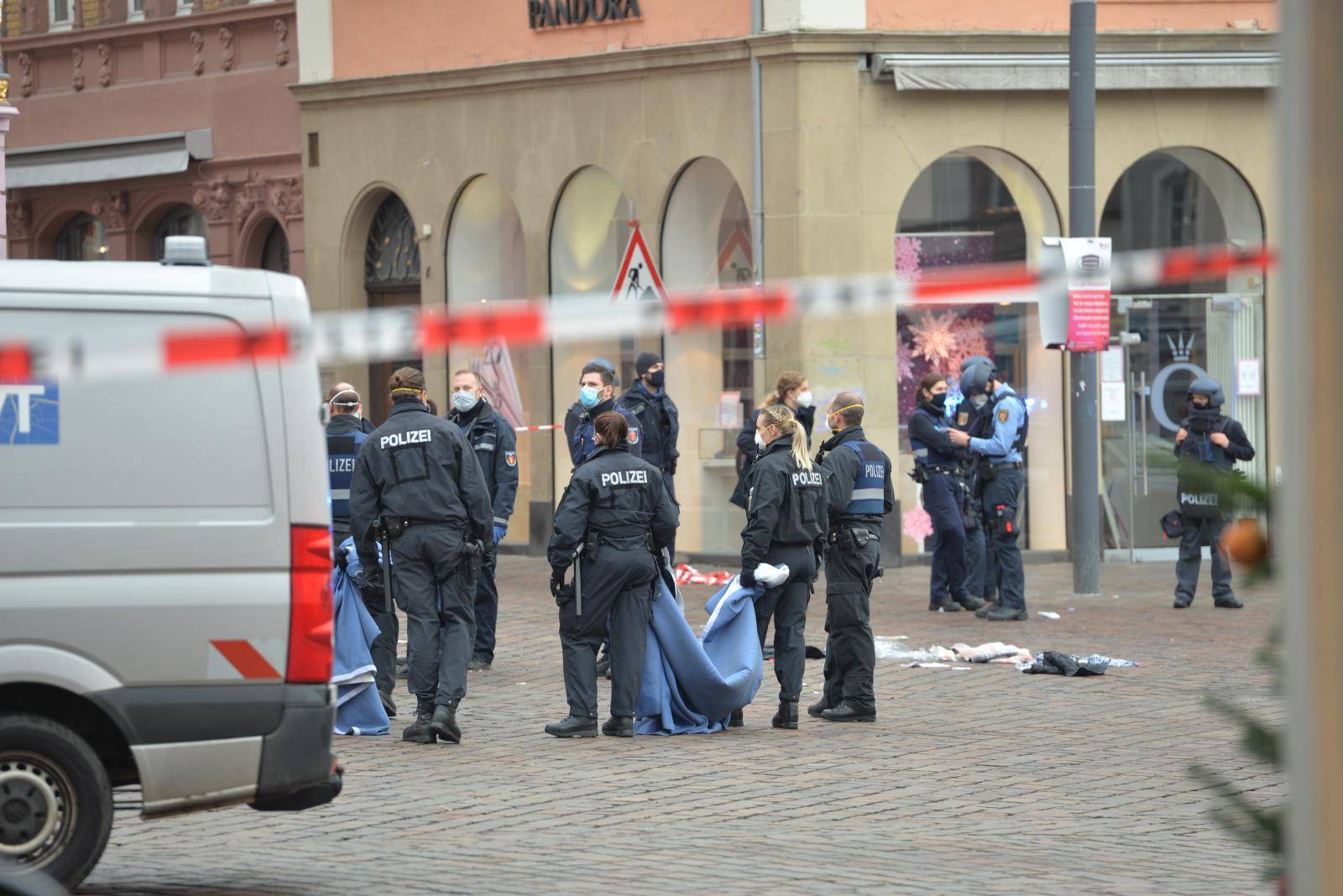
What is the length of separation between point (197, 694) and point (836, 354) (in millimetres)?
13639

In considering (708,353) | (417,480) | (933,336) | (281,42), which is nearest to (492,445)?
(417,480)

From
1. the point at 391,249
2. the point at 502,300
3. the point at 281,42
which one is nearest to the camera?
the point at 502,300

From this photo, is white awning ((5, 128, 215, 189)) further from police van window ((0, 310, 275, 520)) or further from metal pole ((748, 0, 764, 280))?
police van window ((0, 310, 275, 520))

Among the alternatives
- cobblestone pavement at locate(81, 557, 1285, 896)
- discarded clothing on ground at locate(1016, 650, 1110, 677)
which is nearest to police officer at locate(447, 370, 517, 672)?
cobblestone pavement at locate(81, 557, 1285, 896)

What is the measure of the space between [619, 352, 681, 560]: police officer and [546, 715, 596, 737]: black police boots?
4592mm

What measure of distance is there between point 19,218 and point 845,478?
20.8 metres

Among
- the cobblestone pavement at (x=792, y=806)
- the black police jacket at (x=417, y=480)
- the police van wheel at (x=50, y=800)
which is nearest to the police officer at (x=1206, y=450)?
the cobblestone pavement at (x=792, y=806)

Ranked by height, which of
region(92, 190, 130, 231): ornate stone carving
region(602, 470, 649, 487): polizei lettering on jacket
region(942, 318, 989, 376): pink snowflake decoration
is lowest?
region(602, 470, 649, 487): polizei lettering on jacket

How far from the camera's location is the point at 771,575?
11.3 m

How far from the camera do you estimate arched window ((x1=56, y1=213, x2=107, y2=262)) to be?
29.0m

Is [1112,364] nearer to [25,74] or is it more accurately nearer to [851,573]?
[851,573]

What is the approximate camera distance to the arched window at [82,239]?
95.1 ft

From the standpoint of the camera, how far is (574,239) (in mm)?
22375

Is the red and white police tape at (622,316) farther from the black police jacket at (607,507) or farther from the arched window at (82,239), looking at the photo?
the arched window at (82,239)
